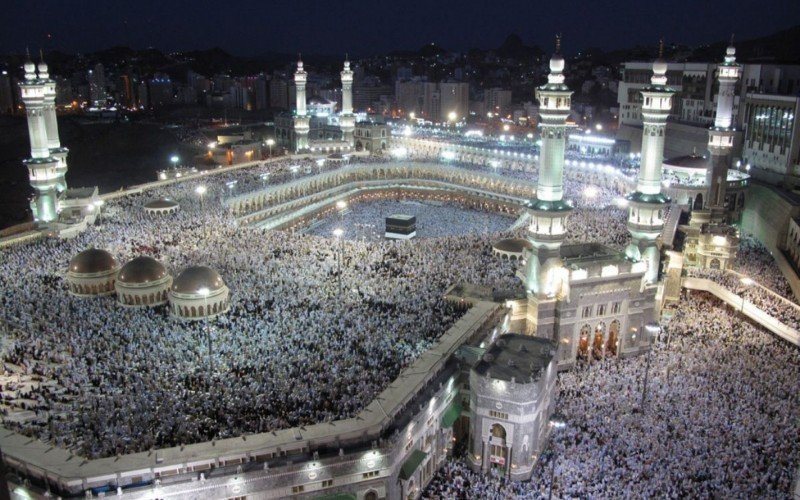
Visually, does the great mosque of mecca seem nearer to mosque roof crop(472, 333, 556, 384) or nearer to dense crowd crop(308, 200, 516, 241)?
mosque roof crop(472, 333, 556, 384)

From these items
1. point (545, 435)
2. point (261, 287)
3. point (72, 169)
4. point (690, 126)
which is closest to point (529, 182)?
point (690, 126)

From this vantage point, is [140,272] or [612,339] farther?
[612,339]

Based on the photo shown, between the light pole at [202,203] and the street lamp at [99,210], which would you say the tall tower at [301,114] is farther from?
the street lamp at [99,210]

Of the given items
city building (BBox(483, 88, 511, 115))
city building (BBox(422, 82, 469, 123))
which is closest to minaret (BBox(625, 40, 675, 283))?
city building (BBox(422, 82, 469, 123))

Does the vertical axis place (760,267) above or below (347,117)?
below

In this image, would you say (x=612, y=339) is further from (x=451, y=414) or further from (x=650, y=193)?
(x=451, y=414)

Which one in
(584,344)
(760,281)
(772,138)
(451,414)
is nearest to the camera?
(451,414)

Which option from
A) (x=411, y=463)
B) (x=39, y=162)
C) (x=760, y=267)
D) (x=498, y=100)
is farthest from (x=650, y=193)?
(x=498, y=100)
